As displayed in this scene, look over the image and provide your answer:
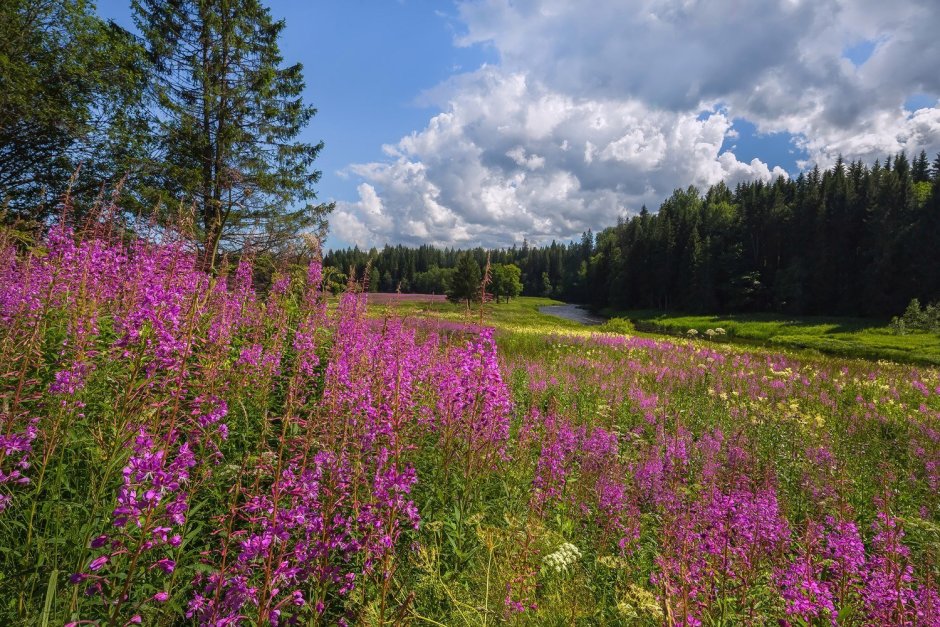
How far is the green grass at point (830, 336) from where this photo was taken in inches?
1024

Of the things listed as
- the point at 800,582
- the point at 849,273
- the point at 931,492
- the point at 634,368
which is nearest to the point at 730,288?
the point at 849,273

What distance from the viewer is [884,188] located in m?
49.8

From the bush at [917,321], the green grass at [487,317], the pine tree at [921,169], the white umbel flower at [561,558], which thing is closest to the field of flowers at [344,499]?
the white umbel flower at [561,558]

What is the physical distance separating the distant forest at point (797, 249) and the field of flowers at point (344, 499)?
32.8m

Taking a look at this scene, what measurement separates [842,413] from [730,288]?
62.2 metres

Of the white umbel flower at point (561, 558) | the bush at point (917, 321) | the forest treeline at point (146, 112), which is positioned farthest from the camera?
the bush at point (917, 321)

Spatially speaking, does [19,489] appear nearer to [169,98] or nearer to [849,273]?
[169,98]

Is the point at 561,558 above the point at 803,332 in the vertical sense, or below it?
below

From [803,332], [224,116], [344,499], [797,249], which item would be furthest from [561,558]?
[797,249]

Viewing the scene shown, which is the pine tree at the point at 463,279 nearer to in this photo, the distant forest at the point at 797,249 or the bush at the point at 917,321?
the distant forest at the point at 797,249

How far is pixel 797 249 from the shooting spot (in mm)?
59875

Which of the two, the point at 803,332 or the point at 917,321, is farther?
the point at 803,332

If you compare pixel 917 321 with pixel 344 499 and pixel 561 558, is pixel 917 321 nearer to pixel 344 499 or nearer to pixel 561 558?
pixel 561 558

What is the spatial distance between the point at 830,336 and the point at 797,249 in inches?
1242
